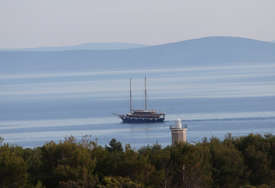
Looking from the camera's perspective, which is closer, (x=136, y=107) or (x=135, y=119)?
(x=135, y=119)

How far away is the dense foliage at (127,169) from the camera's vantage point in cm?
1552

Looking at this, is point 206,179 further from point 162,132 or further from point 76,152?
point 162,132

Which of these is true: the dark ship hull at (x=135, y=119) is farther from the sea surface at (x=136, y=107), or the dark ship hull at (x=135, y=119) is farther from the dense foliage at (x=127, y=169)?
the dense foliage at (x=127, y=169)

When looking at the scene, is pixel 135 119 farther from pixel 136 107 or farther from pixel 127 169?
pixel 127 169

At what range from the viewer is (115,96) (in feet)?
317

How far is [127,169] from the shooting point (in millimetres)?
16453

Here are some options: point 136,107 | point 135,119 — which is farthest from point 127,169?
point 136,107

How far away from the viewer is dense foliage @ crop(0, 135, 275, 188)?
15.5 metres

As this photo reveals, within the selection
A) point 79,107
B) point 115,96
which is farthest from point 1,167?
Answer: point 115,96

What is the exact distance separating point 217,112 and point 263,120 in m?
8.85

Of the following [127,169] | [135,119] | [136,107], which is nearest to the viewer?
[127,169]

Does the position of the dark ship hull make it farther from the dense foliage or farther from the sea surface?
the dense foliage

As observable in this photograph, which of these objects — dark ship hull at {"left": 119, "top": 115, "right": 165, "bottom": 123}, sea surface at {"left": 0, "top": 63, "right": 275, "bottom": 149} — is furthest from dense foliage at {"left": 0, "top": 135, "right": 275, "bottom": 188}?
dark ship hull at {"left": 119, "top": 115, "right": 165, "bottom": 123}

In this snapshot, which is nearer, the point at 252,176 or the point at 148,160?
the point at 148,160
